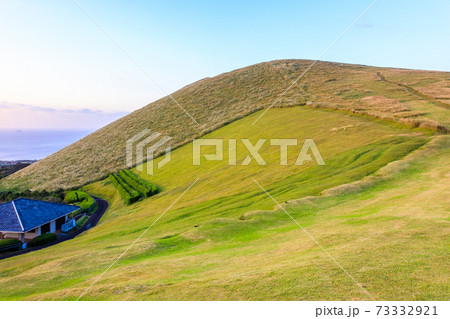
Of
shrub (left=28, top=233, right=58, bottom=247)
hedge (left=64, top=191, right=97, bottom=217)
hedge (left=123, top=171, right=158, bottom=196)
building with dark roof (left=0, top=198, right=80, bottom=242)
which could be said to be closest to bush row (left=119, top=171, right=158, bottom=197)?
hedge (left=123, top=171, right=158, bottom=196)

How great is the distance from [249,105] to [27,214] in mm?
47293

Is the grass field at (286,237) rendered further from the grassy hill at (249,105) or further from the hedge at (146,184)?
the grassy hill at (249,105)

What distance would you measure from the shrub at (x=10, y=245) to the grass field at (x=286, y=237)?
18.2 feet

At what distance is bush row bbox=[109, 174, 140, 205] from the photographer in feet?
106

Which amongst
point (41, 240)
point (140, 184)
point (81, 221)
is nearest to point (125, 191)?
point (140, 184)

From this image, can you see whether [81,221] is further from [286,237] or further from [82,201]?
[286,237]

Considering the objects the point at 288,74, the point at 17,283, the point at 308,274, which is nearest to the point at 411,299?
the point at 308,274

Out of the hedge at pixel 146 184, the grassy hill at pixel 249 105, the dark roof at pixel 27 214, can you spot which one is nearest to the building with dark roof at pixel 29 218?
the dark roof at pixel 27 214

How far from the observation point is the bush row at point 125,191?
106 feet

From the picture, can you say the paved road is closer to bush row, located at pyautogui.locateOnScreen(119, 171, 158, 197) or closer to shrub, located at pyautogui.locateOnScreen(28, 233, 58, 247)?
shrub, located at pyautogui.locateOnScreen(28, 233, 58, 247)

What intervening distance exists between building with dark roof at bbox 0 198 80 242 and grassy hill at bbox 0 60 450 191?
61.3ft

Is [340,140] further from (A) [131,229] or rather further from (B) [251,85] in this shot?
(B) [251,85]

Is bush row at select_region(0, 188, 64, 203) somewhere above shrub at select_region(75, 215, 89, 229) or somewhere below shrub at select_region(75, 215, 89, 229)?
above

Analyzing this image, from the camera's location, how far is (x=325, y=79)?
73.1 meters
